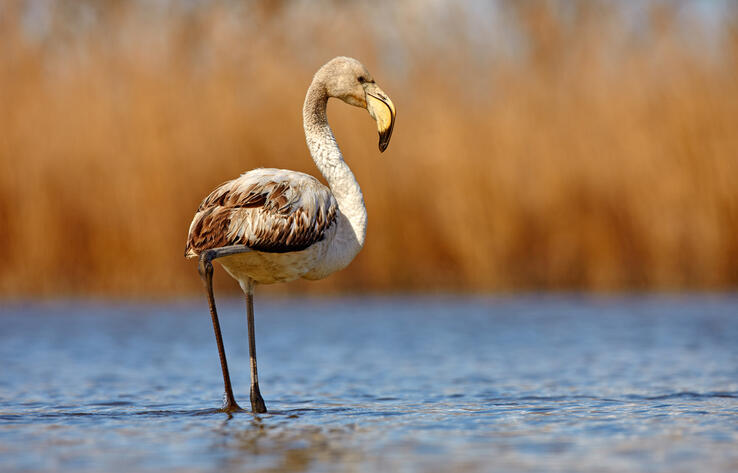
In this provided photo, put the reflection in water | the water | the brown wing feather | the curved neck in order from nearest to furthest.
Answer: the reflection in water → the water → the brown wing feather → the curved neck

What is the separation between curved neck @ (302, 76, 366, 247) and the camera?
643 centimetres

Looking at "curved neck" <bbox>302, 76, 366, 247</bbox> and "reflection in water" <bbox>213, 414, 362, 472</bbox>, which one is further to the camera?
"curved neck" <bbox>302, 76, 366, 247</bbox>

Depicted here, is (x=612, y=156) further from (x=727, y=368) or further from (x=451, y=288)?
(x=727, y=368)

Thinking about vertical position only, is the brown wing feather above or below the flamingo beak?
below

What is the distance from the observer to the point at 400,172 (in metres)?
12.8

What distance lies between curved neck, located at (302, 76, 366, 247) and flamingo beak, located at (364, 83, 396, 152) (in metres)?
0.26

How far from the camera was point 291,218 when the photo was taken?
5.93 m

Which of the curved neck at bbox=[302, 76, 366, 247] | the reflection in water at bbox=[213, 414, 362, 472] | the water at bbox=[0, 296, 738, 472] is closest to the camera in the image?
the reflection in water at bbox=[213, 414, 362, 472]

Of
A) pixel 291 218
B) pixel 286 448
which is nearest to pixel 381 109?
pixel 291 218

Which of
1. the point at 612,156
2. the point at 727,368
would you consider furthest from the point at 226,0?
the point at 727,368

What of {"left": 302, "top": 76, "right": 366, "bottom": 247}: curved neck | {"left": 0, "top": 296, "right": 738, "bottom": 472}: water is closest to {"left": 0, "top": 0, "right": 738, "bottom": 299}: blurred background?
{"left": 0, "top": 296, "right": 738, "bottom": 472}: water

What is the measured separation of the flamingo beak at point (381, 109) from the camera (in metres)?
6.48

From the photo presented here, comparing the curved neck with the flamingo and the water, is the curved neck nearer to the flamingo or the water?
the flamingo

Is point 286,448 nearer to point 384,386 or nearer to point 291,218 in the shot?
point 291,218
